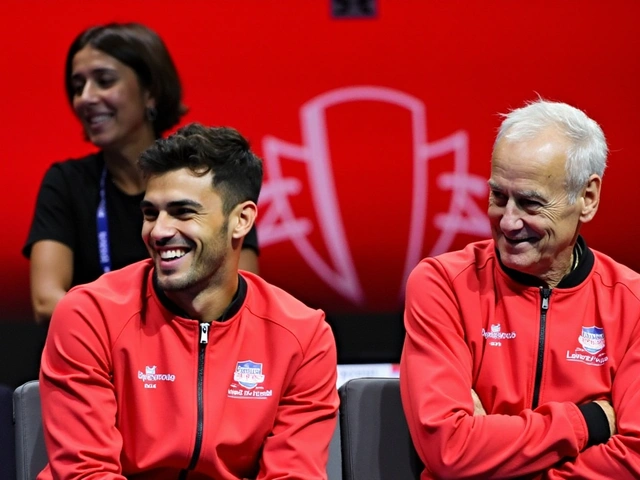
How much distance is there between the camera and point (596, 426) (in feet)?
8.38

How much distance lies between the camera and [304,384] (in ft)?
8.63

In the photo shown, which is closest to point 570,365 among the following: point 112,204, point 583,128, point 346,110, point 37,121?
point 583,128

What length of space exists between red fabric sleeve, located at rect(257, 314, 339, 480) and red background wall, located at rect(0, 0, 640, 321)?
5.22 ft

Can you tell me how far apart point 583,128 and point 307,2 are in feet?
5.72

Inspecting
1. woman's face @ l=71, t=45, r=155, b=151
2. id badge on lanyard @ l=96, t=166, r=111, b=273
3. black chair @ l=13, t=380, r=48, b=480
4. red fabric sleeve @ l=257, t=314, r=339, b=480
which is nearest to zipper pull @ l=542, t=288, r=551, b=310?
red fabric sleeve @ l=257, t=314, r=339, b=480

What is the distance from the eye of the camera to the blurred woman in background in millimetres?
3439

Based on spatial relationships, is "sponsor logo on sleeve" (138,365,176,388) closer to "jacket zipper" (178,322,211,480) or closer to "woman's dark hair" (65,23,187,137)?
"jacket zipper" (178,322,211,480)

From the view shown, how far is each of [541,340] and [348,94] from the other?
1.79 metres

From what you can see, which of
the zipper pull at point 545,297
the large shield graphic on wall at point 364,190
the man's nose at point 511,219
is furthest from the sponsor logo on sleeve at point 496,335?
the large shield graphic on wall at point 364,190

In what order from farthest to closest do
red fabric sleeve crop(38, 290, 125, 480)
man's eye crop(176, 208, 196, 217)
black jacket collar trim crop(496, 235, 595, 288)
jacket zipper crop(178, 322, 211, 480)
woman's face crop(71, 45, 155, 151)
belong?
woman's face crop(71, 45, 155, 151) → black jacket collar trim crop(496, 235, 595, 288) → man's eye crop(176, 208, 196, 217) → jacket zipper crop(178, 322, 211, 480) → red fabric sleeve crop(38, 290, 125, 480)

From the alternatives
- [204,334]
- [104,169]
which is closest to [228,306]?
[204,334]

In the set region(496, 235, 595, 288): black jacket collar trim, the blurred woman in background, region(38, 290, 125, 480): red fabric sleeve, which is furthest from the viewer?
the blurred woman in background

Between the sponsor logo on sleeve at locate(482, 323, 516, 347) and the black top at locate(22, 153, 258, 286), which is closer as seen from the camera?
the sponsor logo on sleeve at locate(482, 323, 516, 347)

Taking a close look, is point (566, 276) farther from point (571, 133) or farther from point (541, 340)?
point (571, 133)
